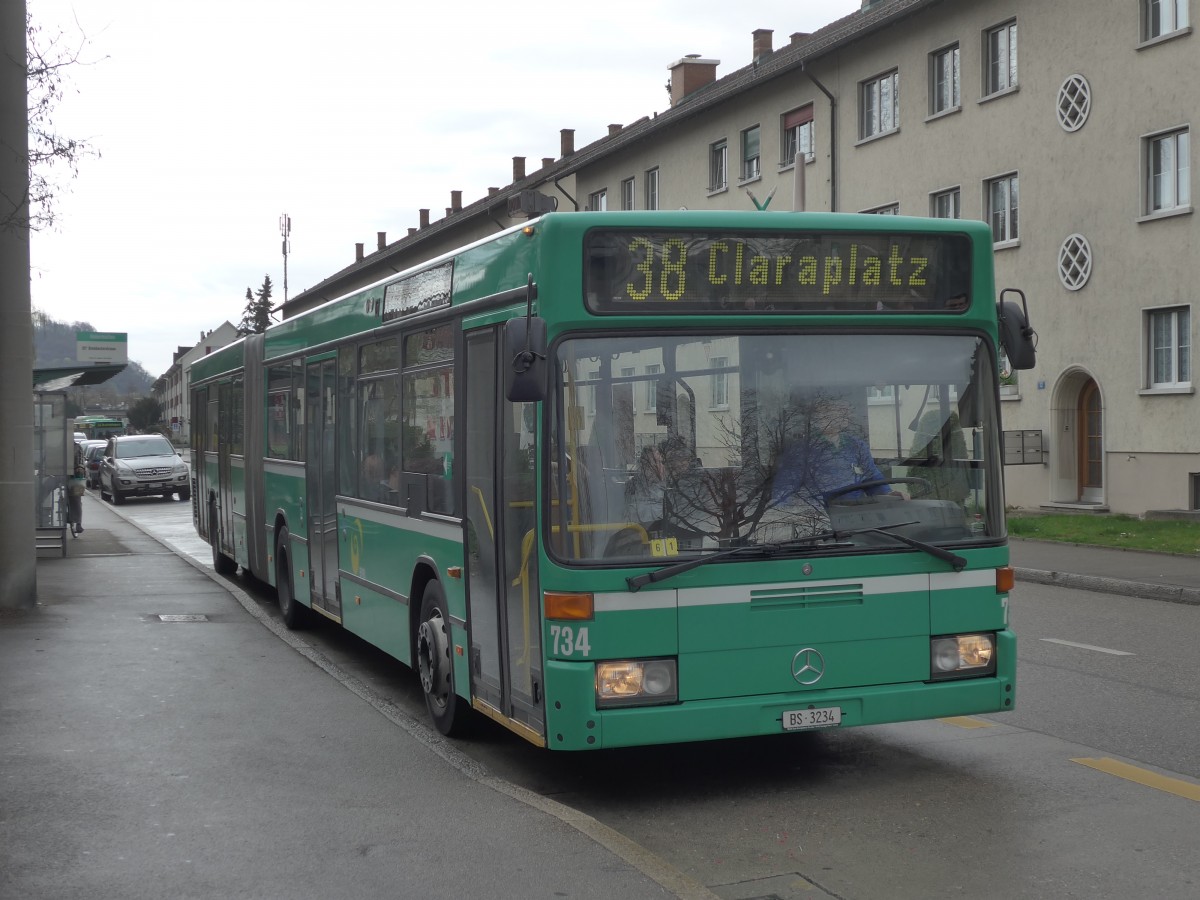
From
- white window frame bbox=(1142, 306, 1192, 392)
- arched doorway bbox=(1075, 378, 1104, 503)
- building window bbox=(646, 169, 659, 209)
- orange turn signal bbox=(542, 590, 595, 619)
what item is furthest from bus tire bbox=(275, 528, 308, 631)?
building window bbox=(646, 169, 659, 209)

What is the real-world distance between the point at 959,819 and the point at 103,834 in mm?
3464

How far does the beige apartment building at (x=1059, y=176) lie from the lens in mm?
25266

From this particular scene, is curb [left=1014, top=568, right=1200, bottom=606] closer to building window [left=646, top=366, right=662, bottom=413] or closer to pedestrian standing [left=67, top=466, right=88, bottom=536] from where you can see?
building window [left=646, top=366, right=662, bottom=413]

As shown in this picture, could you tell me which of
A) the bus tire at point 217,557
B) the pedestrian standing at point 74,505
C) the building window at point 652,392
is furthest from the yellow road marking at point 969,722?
the pedestrian standing at point 74,505

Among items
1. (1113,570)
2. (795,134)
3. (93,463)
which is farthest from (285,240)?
(1113,570)

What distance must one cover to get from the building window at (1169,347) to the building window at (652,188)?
2027 cm

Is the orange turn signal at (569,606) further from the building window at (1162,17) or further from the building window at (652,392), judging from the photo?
the building window at (1162,17)

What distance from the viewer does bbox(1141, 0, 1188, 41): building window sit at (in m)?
24.7

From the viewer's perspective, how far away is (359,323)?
983cm

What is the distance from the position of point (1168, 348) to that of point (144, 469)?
27702 millimetres

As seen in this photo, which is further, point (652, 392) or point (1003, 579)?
point (1003, 579)

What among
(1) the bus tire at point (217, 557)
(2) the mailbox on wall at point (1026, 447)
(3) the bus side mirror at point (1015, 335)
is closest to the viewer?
(3) the bus side mirror at point (1015, 335)

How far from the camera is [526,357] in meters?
6.08

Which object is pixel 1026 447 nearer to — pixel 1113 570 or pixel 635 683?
pixel 1113 570
